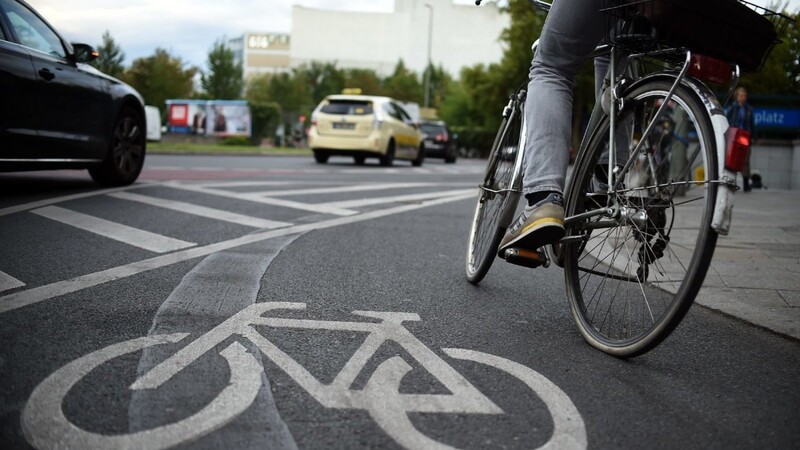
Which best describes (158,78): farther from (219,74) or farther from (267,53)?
(267,53)

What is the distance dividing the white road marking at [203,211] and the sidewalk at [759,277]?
3196 mm

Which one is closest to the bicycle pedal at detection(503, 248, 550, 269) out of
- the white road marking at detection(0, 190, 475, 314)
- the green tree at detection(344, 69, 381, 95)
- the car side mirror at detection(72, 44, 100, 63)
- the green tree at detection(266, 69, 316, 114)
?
the white road marking at detection(0, 190, 475, 314)

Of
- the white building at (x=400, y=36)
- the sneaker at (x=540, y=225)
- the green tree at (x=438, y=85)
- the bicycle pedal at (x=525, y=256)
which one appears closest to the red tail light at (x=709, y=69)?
the sneaker at (x=540, y=225)

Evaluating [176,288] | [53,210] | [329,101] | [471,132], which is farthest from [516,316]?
[471,132]

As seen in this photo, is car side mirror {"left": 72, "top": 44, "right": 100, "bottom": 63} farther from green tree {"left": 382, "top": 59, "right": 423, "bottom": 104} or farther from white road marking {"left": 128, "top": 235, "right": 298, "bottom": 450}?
green tree {"left": 382, "top": 59, "right": 423, "bottom": 104}

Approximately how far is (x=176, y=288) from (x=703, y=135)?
7.71 ft

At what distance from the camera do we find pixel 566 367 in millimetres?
2738

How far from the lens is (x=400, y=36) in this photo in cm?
12088

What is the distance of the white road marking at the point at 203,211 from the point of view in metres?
6.29

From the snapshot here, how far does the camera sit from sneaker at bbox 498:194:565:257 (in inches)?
123

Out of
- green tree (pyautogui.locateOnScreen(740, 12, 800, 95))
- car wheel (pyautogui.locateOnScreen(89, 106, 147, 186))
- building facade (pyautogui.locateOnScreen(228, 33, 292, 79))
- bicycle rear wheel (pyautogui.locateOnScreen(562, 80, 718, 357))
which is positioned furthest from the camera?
building facade (pyautogui.locateOnScreen(228, 33, 292, 79))

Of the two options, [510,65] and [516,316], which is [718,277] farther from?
[510,65]

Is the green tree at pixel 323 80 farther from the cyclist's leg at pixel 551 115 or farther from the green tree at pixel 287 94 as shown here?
the cyclist's leg at pixel 551 115

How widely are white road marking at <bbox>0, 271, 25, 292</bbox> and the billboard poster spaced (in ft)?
165
